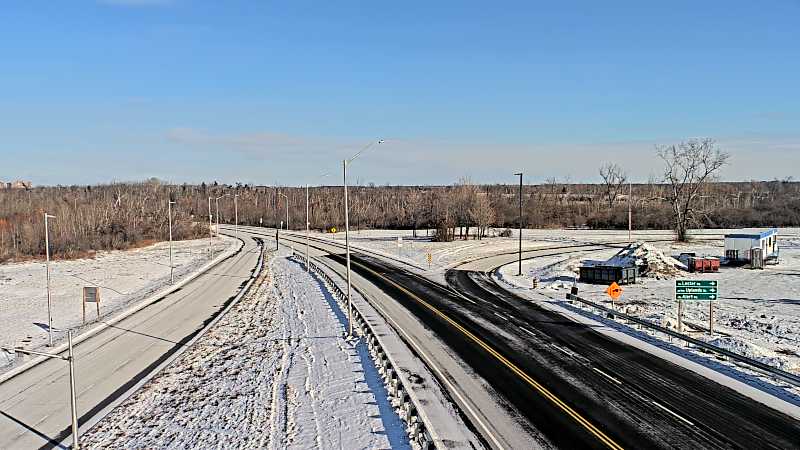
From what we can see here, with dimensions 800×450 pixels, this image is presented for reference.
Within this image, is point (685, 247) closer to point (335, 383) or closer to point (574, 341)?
point (574, 341)

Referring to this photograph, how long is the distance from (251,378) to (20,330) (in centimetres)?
1960

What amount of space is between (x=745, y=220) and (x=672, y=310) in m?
95.9

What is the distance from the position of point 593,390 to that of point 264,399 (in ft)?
34.5

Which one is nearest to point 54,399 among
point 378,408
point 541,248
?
point 378,408

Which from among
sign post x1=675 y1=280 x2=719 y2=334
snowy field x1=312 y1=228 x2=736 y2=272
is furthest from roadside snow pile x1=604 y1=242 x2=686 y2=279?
sign post x1=675 y1=280 x2=719 y2=334

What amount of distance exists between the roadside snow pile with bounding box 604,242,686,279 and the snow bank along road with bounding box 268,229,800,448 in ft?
66.1

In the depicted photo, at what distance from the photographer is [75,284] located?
179ft

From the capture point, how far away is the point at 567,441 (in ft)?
49.1

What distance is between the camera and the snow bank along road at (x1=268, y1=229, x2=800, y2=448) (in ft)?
50.4

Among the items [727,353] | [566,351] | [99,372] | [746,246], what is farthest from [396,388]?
[746,246]

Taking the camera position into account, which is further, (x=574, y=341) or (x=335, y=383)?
(x=574, y=341)

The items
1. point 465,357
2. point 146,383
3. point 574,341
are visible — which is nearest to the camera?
point 146,383

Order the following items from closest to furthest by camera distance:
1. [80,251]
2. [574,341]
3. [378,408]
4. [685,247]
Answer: [378,408] → [574,341] → [685,247] → [80,251]

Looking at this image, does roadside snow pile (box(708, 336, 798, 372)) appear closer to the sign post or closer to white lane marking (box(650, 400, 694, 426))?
the sign post
